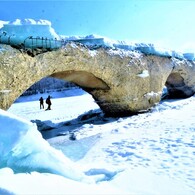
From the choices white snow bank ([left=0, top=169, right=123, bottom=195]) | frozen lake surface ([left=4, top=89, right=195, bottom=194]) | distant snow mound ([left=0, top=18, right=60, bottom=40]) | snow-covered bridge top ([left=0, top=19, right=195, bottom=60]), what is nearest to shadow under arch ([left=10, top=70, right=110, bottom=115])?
snow-covered bridge top ([left=0, top=19, right=195, bottom=60])

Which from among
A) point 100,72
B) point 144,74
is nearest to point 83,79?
point 100,72

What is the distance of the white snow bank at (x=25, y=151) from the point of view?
266 cm

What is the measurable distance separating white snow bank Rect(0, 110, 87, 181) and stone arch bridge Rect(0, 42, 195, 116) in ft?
9.56

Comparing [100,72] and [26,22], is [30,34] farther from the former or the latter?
[100,72]

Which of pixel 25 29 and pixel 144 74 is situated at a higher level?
pixel 25 29

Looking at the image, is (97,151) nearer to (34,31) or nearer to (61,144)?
(61,144)

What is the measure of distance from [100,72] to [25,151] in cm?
569

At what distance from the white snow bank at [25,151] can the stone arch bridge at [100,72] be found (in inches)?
115

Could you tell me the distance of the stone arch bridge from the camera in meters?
5.60

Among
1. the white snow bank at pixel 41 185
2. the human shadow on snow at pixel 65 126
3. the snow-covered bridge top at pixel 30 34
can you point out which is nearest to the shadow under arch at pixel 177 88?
the human shadow on snow at pixel 65 126

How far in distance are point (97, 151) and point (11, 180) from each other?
2.79m

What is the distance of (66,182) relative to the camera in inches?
98.6

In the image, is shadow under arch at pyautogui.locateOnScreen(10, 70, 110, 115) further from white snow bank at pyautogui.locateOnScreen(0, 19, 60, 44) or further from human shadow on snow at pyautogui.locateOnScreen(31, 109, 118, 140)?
white snow bank at pyautogui.locateOnScreen(0, 19, 60, 44)

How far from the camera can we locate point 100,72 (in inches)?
323
